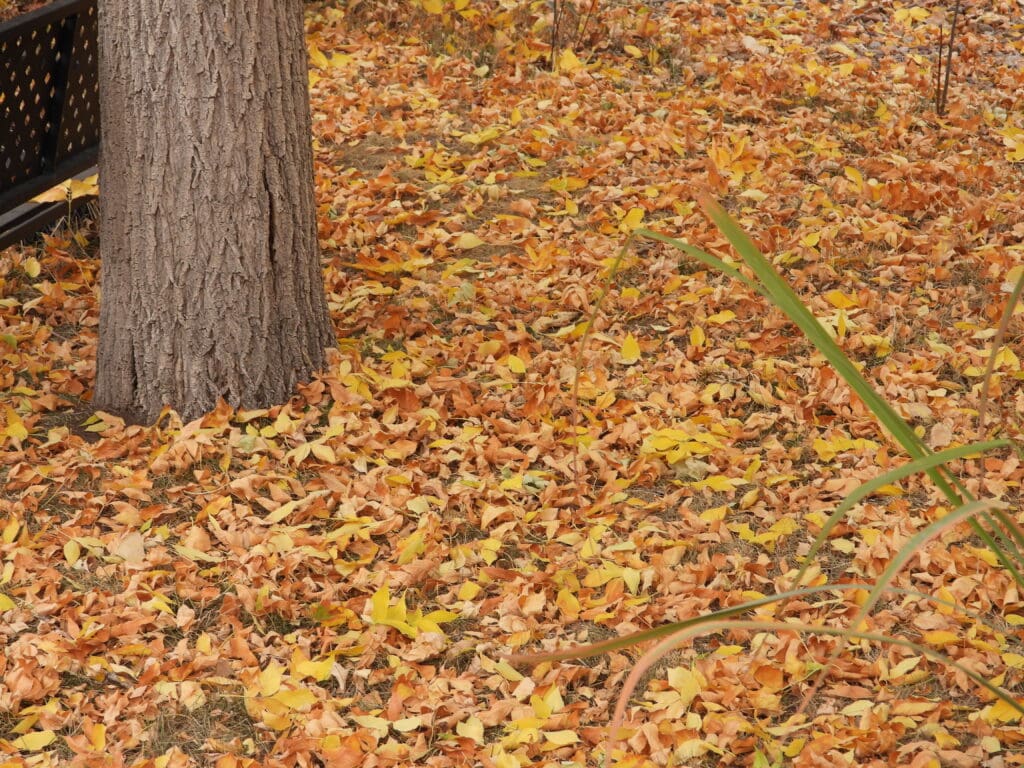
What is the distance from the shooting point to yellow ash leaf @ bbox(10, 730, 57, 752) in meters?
2.55

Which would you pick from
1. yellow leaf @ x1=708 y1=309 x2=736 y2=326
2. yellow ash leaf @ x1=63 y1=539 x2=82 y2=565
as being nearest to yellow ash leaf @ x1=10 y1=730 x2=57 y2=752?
yellow ash leaf @ x1=63 y1=539 x2=82 y2=565

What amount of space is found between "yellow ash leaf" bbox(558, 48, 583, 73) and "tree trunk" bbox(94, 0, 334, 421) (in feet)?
9.77

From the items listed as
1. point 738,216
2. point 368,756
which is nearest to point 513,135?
point 738,216

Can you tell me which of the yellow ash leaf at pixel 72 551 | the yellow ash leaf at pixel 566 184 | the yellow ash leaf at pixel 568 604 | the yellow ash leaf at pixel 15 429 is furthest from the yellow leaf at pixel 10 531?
the yellow ash leaf at pixel 566 184

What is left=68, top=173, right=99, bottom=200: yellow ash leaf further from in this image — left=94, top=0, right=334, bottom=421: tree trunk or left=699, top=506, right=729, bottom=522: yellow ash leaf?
left=699, top=506, right=729, bottom=522: yellow ash leaf

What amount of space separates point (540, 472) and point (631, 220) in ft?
A: 5.52

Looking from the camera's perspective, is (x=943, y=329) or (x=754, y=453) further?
(x=943, y=329)

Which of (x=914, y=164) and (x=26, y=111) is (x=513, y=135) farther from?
(x=26, y=111)

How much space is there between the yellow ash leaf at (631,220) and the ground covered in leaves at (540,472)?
0.04 ft

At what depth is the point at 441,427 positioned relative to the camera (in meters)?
3.66

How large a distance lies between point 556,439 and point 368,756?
135 cm

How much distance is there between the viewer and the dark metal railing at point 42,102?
4309 mm

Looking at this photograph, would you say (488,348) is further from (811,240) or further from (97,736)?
(97,736)

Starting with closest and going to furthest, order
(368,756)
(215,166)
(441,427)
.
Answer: (368,756)
(215,166)
(441,427)
